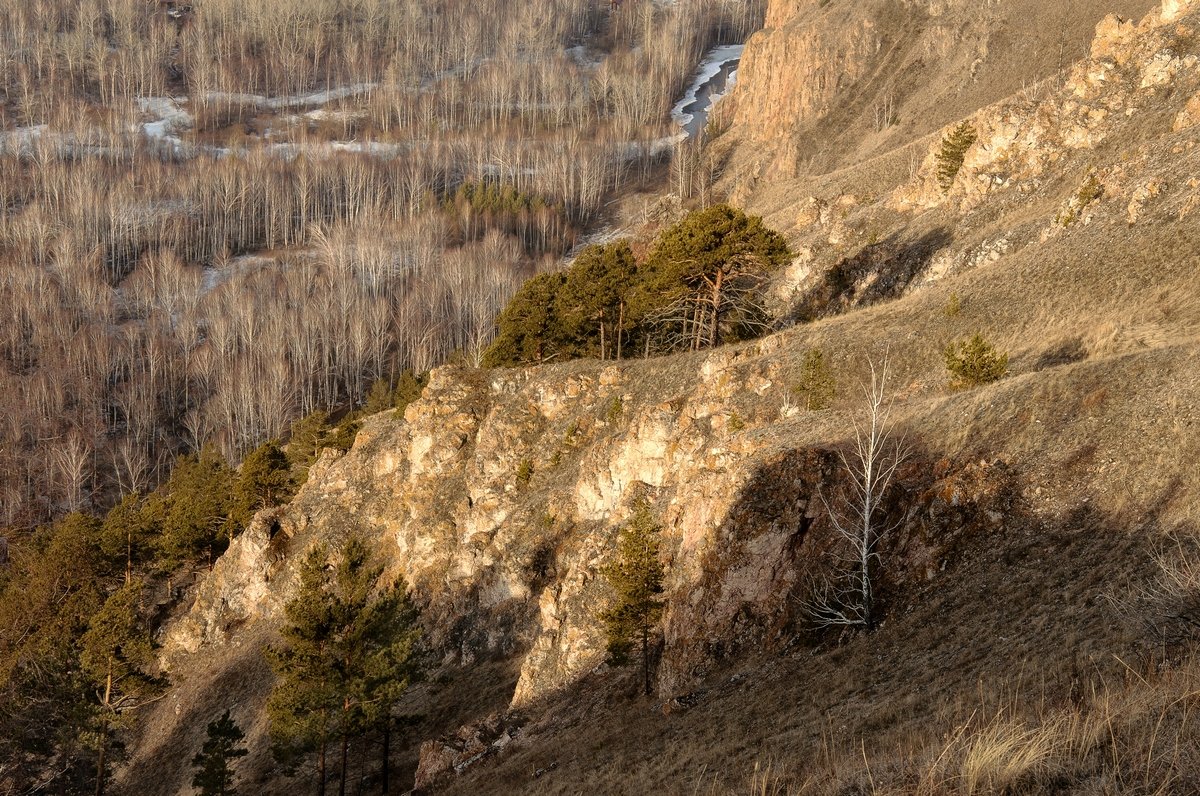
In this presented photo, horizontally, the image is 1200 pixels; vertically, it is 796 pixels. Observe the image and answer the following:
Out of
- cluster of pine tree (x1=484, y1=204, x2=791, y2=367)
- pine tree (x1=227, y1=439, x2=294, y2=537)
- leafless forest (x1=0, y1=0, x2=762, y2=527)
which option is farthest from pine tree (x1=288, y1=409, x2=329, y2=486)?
leafless forest (x1=0, y1=0, x2=762, y2=527)

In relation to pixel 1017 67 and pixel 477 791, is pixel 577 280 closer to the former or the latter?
pixel 477 791

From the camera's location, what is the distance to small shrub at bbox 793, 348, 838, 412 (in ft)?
99.5

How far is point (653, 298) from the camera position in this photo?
43.2 meters

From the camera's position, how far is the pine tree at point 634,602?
24.8 metres

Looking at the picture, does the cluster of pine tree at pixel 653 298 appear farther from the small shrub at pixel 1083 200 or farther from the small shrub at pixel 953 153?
the small shrub at pixel 953 153

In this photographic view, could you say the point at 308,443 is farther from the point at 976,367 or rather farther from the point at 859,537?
the point at 859,537

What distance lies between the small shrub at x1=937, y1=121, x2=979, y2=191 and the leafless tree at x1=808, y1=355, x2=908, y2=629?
133 feet

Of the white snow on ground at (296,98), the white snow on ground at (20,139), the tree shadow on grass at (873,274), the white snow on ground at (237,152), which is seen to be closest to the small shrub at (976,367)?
the tree shadow on grass at (873,274)

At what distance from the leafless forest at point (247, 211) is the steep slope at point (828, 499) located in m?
45.8

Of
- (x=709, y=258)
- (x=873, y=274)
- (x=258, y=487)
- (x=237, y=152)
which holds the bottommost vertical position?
(x=258, y=487)

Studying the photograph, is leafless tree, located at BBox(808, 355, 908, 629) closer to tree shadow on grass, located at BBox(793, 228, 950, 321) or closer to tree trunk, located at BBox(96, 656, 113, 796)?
tree shadow on grass, located at BBox(793, 228, 950, 321)

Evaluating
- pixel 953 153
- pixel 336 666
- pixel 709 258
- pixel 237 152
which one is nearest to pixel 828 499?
pixel 336 666

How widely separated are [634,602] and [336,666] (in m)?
11.0

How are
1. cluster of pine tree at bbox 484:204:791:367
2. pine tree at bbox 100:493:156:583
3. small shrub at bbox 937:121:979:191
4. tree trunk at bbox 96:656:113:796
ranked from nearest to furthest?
1. tree trunk at bbox 96:656:113:796
2. cluster of pine tree at bbox 484:204:791:367
3. pine tree at bbox 100:493:156:583
4. small shrub at bbox 937:121:979:191
